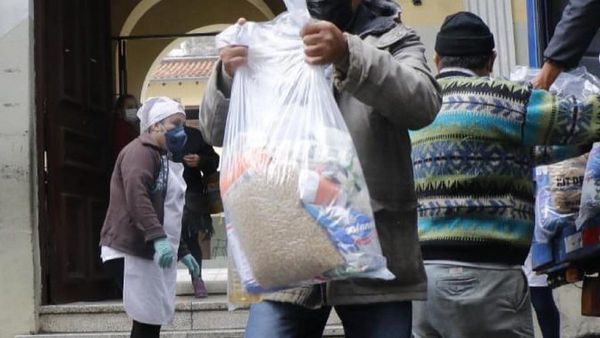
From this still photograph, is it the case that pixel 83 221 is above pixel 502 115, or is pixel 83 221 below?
below

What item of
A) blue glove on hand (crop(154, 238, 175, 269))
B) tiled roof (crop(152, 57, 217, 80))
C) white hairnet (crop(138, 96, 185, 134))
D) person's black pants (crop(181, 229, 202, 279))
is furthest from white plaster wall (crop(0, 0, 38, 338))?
tiled roof (crop(152, 57, 217, 80))

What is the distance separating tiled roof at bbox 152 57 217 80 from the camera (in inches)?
1355

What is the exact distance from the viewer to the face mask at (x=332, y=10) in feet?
9.57

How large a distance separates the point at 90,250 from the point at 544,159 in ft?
16.2

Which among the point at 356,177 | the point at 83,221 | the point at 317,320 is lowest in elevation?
the point at 83,221

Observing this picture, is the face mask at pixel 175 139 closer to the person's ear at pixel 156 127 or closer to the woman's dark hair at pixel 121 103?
the person's ear at pixel 156 127

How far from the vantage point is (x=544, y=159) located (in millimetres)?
3615

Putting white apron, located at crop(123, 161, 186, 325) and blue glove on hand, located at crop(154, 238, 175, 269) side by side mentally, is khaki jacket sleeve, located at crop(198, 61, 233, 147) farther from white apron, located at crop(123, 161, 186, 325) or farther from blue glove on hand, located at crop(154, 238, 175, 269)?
white apron, located at crop(123, 161, 186, 325)

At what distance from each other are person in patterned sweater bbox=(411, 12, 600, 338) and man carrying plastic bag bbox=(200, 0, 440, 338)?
1.46 feet

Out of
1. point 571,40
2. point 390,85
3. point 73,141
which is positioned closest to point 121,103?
point 73,141

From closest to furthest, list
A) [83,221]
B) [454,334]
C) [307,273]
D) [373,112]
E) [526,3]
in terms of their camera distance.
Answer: [307,273]
[373,112]
[454,334]
[526,3]
[83,221]

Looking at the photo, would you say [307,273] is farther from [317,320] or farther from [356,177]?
[317,320]

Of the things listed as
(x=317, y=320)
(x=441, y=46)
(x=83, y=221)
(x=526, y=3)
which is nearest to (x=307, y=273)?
(x=317, y=320)

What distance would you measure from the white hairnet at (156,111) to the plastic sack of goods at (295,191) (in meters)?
3.24
